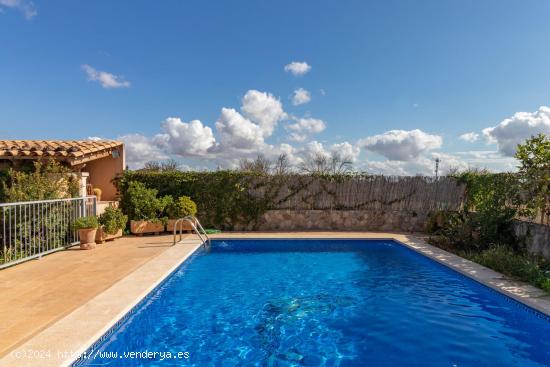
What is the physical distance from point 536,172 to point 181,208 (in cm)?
1016

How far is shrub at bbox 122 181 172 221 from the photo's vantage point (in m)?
11.3

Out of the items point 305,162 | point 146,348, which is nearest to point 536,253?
point 146,348

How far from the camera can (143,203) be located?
11.3 metres

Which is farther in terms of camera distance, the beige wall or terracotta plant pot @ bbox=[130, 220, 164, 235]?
the beige wall

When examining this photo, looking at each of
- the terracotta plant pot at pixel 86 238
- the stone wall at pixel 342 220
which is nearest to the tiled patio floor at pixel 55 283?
the terracotta plant pot at pixel 86 238

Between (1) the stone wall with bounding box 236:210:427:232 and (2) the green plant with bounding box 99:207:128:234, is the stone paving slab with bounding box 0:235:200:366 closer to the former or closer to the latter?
(2) the green plant with bounding box 99:207:128:234

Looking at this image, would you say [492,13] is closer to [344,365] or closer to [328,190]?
[328,190]

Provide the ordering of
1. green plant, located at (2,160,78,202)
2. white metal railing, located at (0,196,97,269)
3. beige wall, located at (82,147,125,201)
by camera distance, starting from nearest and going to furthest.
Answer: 1. white metal railing, located at (0,196,97,269)
2. green plant, located at (2,160,78,202)
3. beige wall, located at (82,147,125,201)

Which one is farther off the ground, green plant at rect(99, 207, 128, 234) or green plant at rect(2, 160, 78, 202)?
green plant at rect(2, 160, 78, 202)

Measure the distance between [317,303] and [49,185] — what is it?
292 inches

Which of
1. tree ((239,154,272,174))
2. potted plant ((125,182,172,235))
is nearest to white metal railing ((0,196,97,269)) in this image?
potted plant ((125,182,172,235))

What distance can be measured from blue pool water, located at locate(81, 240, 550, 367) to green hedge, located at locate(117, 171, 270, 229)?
5.01 m

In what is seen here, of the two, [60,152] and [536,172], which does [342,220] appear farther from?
[60,152]

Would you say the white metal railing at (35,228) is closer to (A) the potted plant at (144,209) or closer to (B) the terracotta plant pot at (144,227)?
(B) the terracotta plant pot at (144,227)
